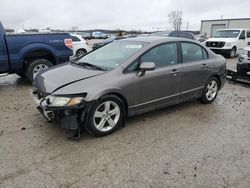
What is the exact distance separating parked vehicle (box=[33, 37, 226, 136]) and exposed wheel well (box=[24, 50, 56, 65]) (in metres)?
2.60

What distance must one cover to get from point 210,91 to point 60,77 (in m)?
3.44

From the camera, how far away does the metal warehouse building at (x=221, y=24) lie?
4169 centimetres

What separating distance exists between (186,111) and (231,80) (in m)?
→ 3.52

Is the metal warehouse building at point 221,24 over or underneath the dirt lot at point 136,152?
over

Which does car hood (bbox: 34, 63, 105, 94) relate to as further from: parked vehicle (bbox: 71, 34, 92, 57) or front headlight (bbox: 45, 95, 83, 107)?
parked vehicle (bbox: 71, 34, 92, 57)

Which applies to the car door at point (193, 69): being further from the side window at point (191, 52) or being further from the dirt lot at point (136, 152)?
the dirt lot at point (136, 152)

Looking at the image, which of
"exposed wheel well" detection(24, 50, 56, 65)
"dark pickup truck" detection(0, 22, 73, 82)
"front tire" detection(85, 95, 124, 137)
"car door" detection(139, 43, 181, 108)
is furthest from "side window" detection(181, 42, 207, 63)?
"exposed wheel well" detection(24, 50, 56, 65)

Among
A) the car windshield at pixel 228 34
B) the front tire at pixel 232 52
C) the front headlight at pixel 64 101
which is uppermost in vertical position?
the car windshield at pixel 228 34

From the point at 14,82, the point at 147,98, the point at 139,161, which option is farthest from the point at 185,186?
the point at 14,82

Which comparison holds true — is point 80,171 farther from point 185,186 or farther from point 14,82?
point 14,82

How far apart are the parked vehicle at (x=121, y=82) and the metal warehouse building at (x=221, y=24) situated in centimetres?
4176

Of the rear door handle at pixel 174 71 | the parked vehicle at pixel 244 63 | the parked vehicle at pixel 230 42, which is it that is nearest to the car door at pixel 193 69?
the rear door handle at pixel 174 71

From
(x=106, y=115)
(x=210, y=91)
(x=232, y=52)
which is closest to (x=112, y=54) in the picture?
(x=106, y=115)

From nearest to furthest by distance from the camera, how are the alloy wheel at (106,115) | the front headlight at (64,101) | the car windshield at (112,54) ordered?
the front headlight at (64,101), the alloy wheel at (106,115), the car windshield at (112,54)
